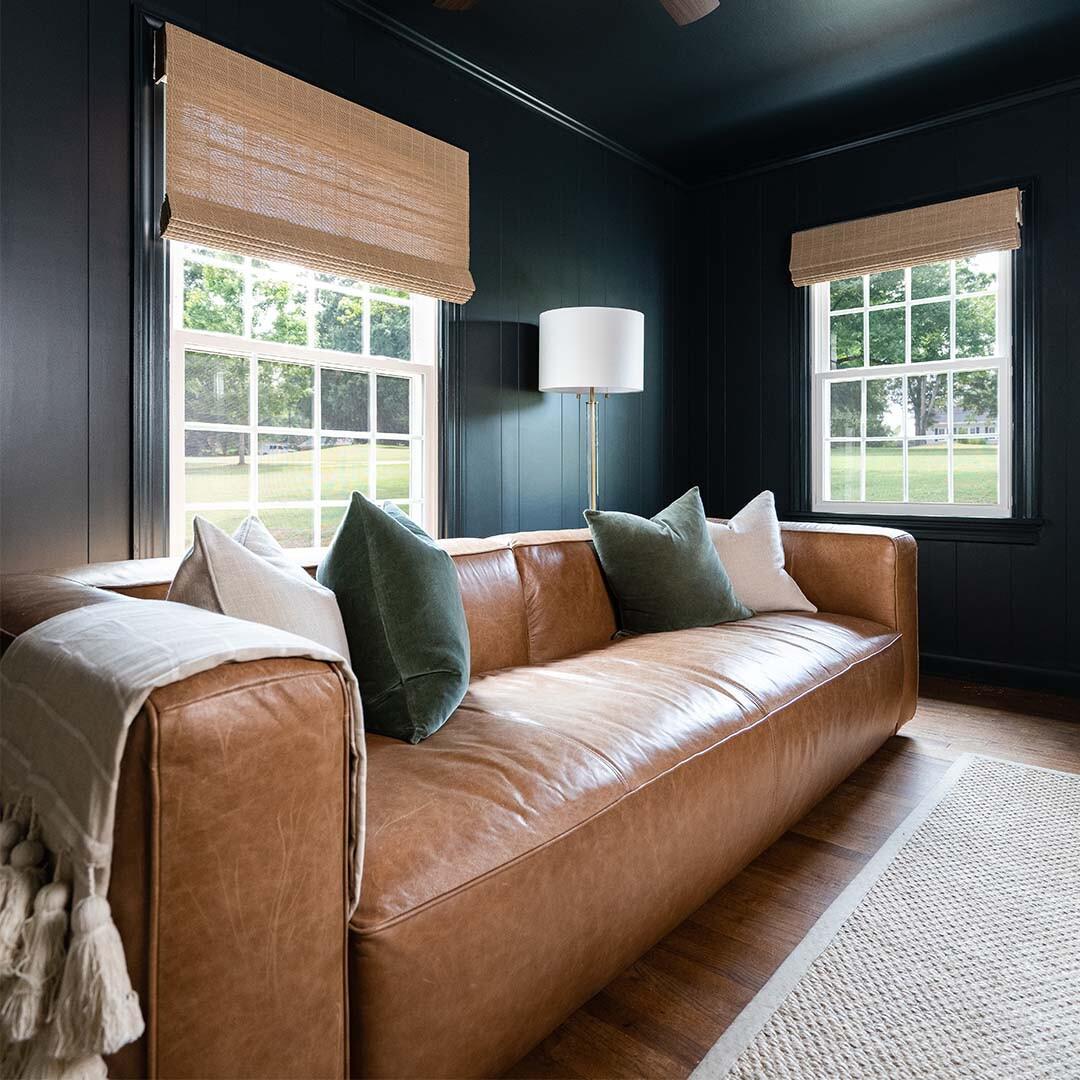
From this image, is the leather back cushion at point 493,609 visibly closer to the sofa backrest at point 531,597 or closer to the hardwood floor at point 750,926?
the sofa backrest at point 531,597

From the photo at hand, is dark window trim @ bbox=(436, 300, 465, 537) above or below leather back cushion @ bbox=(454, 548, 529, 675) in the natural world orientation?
above

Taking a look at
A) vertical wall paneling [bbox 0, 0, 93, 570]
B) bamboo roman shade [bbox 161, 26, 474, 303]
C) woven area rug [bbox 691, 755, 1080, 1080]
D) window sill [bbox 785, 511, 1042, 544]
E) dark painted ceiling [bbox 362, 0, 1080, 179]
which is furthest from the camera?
window sill [bbox 785, 511, 1042, 544]

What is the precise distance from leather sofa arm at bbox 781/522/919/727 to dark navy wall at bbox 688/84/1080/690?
42.0 inches

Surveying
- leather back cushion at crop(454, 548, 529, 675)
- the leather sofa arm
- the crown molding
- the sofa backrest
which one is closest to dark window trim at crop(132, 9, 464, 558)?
the sofa backrest

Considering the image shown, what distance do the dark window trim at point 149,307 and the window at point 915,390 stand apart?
Answer: 10.5ft

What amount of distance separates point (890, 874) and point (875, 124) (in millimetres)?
3483

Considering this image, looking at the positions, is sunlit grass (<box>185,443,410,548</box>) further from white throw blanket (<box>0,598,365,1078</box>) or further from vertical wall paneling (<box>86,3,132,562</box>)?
white throw blanket (<box>0,598,365,1078</box>)

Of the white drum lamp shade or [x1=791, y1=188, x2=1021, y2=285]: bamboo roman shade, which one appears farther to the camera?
[x1=791, y1=188, x2=1021, y2=285]: bamboo roman shade

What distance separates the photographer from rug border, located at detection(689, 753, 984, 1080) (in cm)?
131

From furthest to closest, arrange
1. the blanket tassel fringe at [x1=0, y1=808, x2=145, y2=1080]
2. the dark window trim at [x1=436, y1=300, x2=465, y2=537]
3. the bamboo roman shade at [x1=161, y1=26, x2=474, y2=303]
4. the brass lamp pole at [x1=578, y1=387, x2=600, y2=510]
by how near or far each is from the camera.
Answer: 1. the brass lamp pole at [x1=578, y1=387, x2=600, y2=510]
2. the dark window trim at [x1=436, y1=300, x2=465, y2=537]
3. the bamboo roman shade at [x1=161, y1=26, x2=474, y2=303]
4. the blanket tassel fringe at [x1=0, y1=808, x2=145, y2=1080]

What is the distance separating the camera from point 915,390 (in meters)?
3.93

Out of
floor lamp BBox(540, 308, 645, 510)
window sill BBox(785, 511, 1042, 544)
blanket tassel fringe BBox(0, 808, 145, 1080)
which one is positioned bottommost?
blanket tassel fringe BBox(0, 808, 145, 1080)

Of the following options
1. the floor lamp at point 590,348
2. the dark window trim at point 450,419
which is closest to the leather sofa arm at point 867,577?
the floor lamp at point 590,348

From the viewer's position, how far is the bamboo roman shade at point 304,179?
7.45ft
